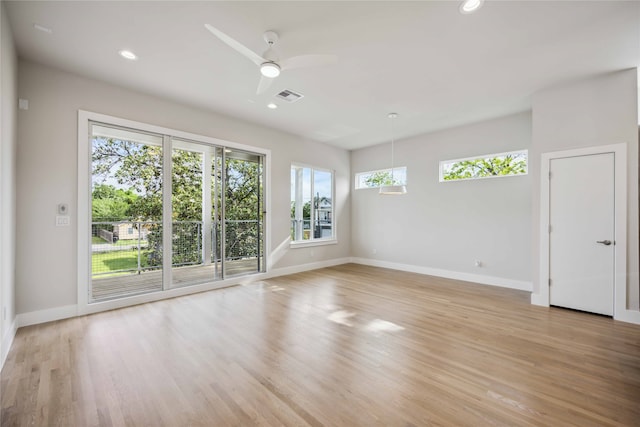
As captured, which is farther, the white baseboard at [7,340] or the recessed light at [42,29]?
the recessed light at [42,29]

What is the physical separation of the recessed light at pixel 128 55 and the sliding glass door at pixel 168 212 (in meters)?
1.18

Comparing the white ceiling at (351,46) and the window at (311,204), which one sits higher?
the white ceiling at (351,46)

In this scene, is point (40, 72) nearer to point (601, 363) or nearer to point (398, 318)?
point (398, 318)

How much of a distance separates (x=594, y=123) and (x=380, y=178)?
13.4ft

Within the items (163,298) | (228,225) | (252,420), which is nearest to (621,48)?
(252,420)

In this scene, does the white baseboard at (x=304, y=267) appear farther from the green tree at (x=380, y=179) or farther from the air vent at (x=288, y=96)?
the air vent at (x=288, y=96)

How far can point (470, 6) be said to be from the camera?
2309 mm

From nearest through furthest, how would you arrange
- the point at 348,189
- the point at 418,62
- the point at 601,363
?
the point at 601,363
the point at 418,62
the point at 348,189

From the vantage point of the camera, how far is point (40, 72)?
3.29 meters

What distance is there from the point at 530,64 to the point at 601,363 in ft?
10.6

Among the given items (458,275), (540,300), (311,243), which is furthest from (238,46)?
(458,275)

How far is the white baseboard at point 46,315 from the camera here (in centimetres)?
315

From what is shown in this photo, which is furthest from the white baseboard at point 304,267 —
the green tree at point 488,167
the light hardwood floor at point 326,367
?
the green tree at point 488,167

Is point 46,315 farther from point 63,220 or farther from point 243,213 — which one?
point 243,213
